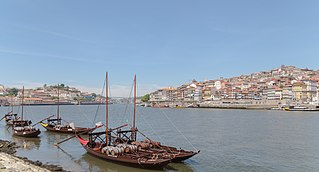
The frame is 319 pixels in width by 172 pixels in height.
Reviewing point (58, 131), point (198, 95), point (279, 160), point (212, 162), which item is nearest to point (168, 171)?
point (212, 162)

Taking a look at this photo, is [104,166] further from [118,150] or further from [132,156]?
[132,156]

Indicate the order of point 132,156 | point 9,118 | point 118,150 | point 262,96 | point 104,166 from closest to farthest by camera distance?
point 132,156 → point 118,150 → point 104,166 → point 9,118 → point 262,96

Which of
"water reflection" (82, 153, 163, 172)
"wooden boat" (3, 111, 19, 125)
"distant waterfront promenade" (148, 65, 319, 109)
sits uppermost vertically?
"distant waterfront promenade" (148, 65, 319, 109)

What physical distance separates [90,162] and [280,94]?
123439mm

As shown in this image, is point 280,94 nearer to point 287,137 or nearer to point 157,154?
point 287,137

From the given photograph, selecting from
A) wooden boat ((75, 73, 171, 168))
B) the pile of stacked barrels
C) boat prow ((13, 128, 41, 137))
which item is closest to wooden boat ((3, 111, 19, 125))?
boat prow ((13, 128, 41, 137))

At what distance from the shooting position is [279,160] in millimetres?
20359

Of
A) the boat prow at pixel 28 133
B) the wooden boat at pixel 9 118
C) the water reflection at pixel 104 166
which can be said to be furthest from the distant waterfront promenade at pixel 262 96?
the water reflection at pixel 104 166

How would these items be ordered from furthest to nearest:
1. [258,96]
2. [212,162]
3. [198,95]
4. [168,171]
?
[198,95]
[258,96]
[212,162]
[168,171]

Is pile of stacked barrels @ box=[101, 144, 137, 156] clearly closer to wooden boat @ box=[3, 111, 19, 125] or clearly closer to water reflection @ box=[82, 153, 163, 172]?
water reflection @ box=[82, 153, 163, 172]

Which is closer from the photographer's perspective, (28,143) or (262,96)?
(28,143)

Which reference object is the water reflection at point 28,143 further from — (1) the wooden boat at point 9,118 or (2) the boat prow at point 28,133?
(1) the wooden boat at point 9,118

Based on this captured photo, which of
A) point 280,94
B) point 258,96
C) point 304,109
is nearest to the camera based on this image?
point 304,109

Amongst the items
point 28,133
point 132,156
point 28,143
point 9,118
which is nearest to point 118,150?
point 132,156
